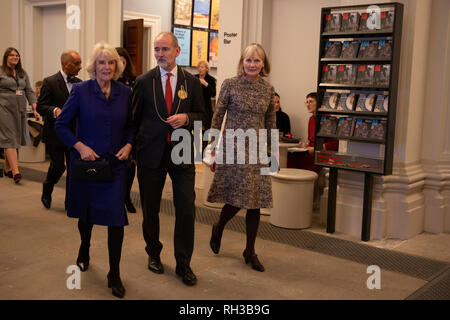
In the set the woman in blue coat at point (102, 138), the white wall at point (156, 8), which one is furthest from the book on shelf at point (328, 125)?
the white wall at point (156, 8)

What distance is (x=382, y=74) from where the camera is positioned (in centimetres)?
488

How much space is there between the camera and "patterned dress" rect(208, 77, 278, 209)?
13.6 feet

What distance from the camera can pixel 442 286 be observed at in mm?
4012

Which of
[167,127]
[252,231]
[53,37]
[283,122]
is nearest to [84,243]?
[167,127]

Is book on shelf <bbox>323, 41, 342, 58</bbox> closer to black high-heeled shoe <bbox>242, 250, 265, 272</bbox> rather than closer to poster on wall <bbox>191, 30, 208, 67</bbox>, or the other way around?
black high-heeled shoe <bbox>242, 250, 265, 272</bbox>

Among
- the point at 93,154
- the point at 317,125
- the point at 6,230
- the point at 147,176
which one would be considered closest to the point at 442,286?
the point at 317,125

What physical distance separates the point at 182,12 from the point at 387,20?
7763 millimetres

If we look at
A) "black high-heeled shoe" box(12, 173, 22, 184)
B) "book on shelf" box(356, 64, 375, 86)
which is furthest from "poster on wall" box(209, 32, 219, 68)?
"book on shelf" box(356, 64, 375, 86)

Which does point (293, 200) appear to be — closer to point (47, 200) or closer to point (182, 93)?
point (182, 93)

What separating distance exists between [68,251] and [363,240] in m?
2.65

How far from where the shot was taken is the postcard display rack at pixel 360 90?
4855 millimetres

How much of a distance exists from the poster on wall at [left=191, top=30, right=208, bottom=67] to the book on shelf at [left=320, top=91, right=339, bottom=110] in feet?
24.1

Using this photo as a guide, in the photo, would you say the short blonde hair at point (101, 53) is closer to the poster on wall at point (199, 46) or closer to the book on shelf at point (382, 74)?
the book on shelf at point (382, 74)
